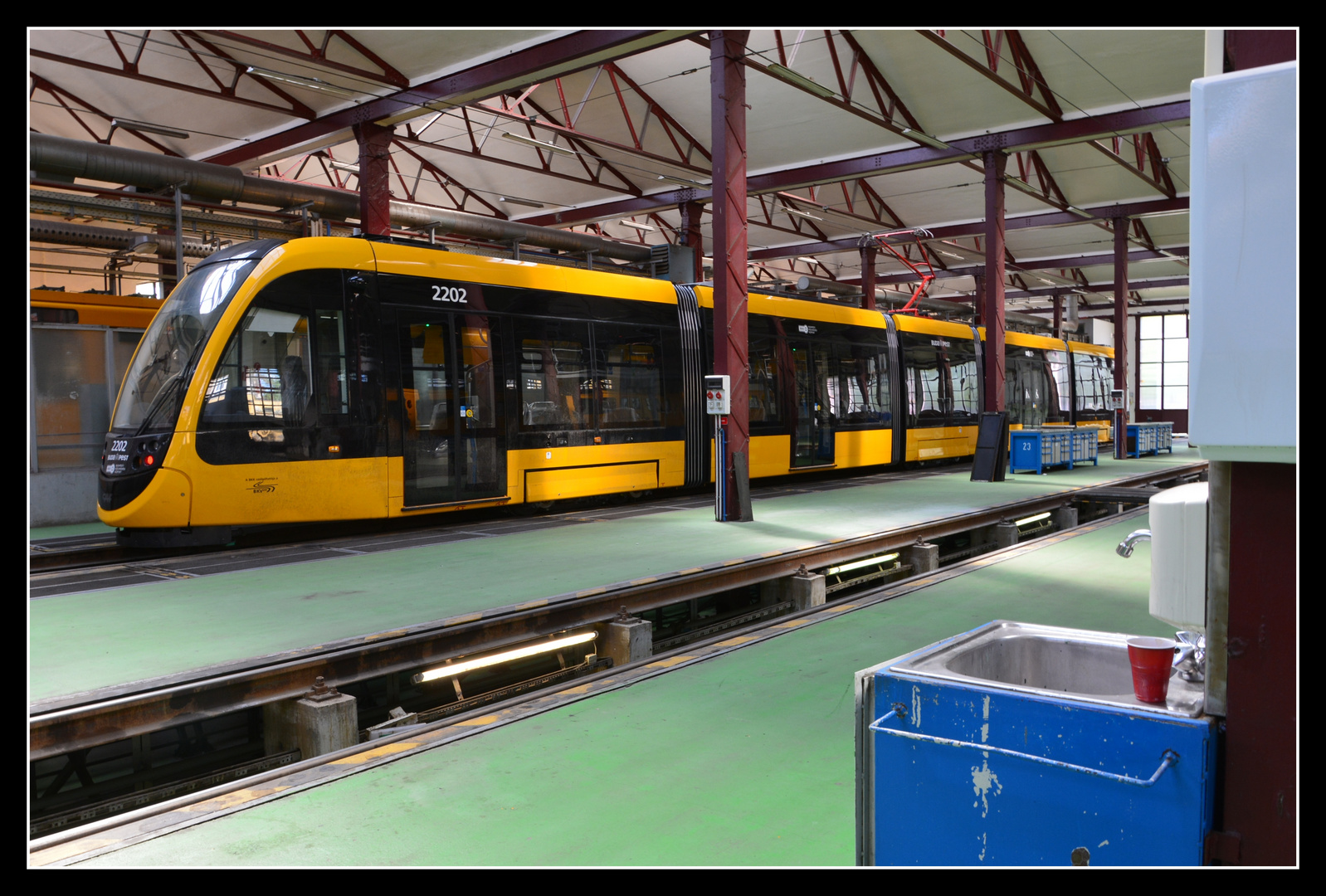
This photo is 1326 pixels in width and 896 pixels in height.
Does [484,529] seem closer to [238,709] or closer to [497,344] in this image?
[497,344]

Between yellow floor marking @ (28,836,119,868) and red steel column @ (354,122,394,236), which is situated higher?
red steel column @ (354,122,394,236)

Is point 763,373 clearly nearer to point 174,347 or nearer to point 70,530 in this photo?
point 174,347

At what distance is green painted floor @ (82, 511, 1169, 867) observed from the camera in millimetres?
3088

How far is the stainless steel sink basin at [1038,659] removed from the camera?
8.74 ft

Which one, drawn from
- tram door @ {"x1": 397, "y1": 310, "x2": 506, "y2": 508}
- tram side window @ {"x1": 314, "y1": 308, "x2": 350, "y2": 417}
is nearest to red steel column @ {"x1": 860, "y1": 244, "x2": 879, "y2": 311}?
tram door @ {"x1": 397, "y1": 310, "x2": 506, "y2": 508}

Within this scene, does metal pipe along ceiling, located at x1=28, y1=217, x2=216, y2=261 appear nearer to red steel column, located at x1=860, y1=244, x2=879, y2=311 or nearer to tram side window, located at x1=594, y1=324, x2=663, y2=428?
tram side window, located at x1=594, y1=324, x2=663, y2=428

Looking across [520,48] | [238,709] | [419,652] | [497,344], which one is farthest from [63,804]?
[520,48]

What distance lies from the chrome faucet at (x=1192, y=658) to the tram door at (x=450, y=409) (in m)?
8.80

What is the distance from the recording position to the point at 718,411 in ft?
38.1

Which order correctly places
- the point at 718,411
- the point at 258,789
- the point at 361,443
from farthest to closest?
the point at 718,411 → the point at 361,443 → the point at 258,789

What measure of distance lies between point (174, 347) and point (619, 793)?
754 cm

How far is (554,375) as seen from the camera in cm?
1185

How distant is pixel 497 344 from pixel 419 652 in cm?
603

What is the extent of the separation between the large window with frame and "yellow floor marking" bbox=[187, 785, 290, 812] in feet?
156
